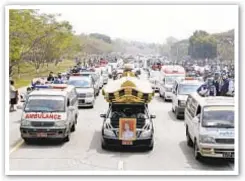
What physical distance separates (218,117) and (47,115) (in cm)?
545

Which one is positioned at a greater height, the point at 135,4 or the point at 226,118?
the point at 135,4

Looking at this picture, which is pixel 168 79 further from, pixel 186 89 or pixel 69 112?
pixel 69 112

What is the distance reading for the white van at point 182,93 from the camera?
24781mm

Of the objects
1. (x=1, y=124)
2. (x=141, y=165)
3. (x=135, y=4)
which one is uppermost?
(x=135, y=4)

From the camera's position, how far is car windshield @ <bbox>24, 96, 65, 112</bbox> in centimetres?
1855

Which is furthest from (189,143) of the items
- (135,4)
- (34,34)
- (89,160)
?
(34,34)

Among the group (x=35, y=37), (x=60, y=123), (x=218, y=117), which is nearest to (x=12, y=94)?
(x=60, y=123)

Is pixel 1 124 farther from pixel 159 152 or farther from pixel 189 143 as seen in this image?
pixel 189 143

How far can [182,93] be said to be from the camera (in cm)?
2603

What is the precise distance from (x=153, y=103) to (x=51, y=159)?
15205 mm

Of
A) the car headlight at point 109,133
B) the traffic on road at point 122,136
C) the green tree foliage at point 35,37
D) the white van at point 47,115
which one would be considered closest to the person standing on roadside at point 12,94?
the green tree foliage at point 35,37

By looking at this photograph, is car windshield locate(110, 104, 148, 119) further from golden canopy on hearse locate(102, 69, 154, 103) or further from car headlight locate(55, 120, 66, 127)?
car headlight locate(55, 120, 66, 127)

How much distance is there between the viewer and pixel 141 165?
16.1m

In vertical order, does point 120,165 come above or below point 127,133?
below
